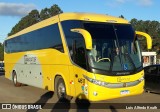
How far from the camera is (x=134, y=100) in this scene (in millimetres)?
13609

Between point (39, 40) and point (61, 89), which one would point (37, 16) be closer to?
point (39, 40)

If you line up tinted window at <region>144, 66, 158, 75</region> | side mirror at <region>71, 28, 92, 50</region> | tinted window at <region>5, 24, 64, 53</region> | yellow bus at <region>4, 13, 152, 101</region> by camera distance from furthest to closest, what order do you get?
tinted window at <region>144, 66, 158, 75</region>
tinted window at <region>5, 24, 64, 53</region>
yellow bus at <region>4, 13, 152, 101</region>
side mirror at <region>71, 28, 92, 50</region>

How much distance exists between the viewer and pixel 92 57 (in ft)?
36.9

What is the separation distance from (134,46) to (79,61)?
7.24 ft

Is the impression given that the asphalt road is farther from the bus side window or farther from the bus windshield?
the bus side window

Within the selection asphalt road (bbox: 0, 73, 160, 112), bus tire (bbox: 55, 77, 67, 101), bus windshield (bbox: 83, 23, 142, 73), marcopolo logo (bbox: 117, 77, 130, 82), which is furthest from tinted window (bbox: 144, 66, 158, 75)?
bus tire (bbox: 55, 77, 67, 101)

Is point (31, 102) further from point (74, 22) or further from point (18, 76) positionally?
point (18, 76)

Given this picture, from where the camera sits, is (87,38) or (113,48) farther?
(113,48)

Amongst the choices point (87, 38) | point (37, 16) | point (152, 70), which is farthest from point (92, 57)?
point (37, 16)

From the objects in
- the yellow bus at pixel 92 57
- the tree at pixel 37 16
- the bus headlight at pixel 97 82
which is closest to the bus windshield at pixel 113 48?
the yellow bus at pixel 92 57

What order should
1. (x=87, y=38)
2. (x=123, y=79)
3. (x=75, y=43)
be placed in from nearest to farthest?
(x=87, y=38) → (x=123, y=79) → (x=75, y=43)

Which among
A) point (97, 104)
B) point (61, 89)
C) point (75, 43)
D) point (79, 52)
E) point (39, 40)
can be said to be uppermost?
point (39, 40)

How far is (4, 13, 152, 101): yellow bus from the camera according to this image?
1120 cm

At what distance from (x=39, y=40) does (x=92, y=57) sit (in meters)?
5.19
